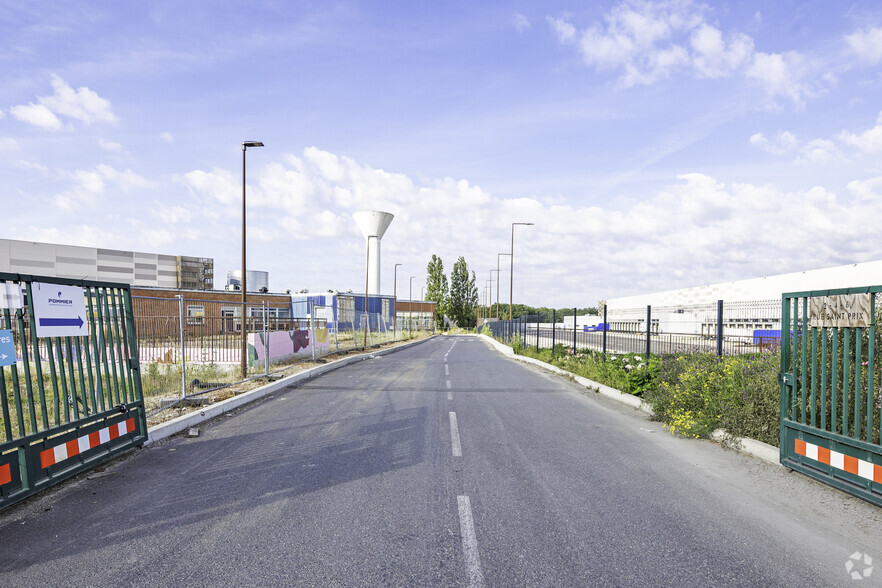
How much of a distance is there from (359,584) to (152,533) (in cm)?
215

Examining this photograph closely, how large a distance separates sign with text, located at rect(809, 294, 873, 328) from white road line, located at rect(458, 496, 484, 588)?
15.3 feet

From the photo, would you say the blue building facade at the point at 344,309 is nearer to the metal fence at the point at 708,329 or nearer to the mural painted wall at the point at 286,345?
the mural painted wall at the point at 286,345

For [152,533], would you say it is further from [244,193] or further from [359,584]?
[244,193]

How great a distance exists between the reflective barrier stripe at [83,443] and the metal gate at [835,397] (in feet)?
28.1

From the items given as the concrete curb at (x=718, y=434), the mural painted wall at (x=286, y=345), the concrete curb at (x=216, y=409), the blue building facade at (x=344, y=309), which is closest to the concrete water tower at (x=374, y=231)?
the blue building facade at (x=344, y=309)

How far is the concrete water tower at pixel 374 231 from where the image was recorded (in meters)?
63.0

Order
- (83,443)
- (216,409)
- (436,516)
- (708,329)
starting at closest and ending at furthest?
(436,516) → (83,443) → (216,409) → (708,329)

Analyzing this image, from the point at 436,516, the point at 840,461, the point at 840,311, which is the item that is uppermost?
the point at 840,311

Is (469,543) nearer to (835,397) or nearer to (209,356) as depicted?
(835,397)

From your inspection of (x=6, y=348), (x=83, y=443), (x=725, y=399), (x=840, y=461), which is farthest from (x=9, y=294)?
(x=725, y=399)

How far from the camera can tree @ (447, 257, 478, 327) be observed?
306ft

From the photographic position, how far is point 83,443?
20.5 feet

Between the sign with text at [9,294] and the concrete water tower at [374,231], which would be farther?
the concrete water tower at [374,231]

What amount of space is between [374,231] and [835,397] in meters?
60.1
